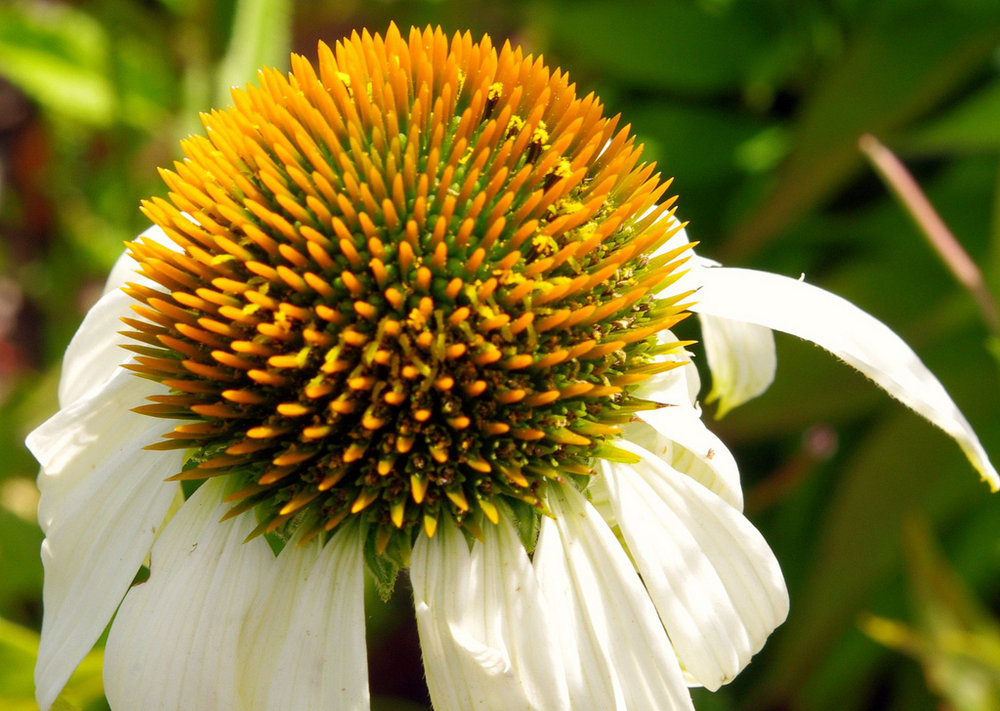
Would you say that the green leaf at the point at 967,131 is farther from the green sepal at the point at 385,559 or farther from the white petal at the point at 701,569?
the green sepal at the point at 385,559

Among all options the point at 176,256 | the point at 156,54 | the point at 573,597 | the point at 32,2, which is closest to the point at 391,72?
the point at 176,256

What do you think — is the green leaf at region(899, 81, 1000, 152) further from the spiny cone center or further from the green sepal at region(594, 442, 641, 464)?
the green sepal at region(594, 442, 641, 464)

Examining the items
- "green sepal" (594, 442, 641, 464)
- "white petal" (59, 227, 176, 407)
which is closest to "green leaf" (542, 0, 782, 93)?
"white petal" (59, 227, 176, 407)

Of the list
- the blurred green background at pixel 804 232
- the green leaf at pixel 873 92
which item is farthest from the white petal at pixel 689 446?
the green leaf at pixel 873 92

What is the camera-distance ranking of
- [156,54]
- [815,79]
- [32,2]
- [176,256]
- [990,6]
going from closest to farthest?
1. [176,256]
2. [990,6]
3. [815,79]
4. [156,54]
5. [32,2]

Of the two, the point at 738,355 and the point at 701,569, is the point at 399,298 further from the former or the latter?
the point at 738,355

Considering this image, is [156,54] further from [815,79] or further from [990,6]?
[990,6]

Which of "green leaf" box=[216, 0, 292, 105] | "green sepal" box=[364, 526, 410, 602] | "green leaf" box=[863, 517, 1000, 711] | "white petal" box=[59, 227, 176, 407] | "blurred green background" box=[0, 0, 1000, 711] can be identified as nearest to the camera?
"green sepal" box=[364, 526, 410, 602]

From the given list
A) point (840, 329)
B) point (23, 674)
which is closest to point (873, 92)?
point (840, 329)
